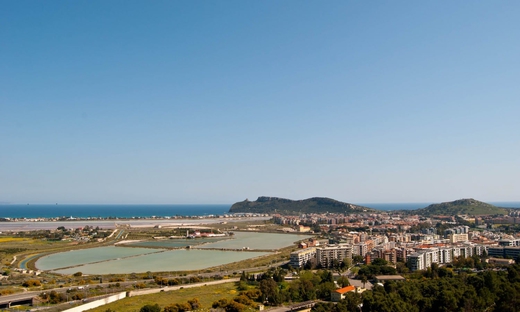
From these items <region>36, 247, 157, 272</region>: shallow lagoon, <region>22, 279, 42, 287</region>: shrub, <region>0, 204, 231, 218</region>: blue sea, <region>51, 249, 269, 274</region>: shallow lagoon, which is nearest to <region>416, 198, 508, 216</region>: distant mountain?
<region>0, 204, 231, 218</region>: blue sea

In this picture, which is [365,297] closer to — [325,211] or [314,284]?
[314,284]

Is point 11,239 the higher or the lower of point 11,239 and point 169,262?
the higher

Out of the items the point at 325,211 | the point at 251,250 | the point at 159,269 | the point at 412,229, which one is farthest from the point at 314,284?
the point at 325,211

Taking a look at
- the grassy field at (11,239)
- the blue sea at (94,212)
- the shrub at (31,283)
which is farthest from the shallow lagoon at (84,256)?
the blue sea at (94,212)

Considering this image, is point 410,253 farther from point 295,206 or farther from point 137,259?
point 295,206

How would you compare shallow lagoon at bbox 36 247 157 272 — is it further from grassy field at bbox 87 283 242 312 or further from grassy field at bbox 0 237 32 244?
grassy field at bbox 87 283 242 312

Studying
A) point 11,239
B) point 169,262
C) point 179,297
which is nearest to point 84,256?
point 169,262

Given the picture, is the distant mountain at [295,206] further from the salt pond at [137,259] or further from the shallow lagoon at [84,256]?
the shallow lagoon at [84,256]
